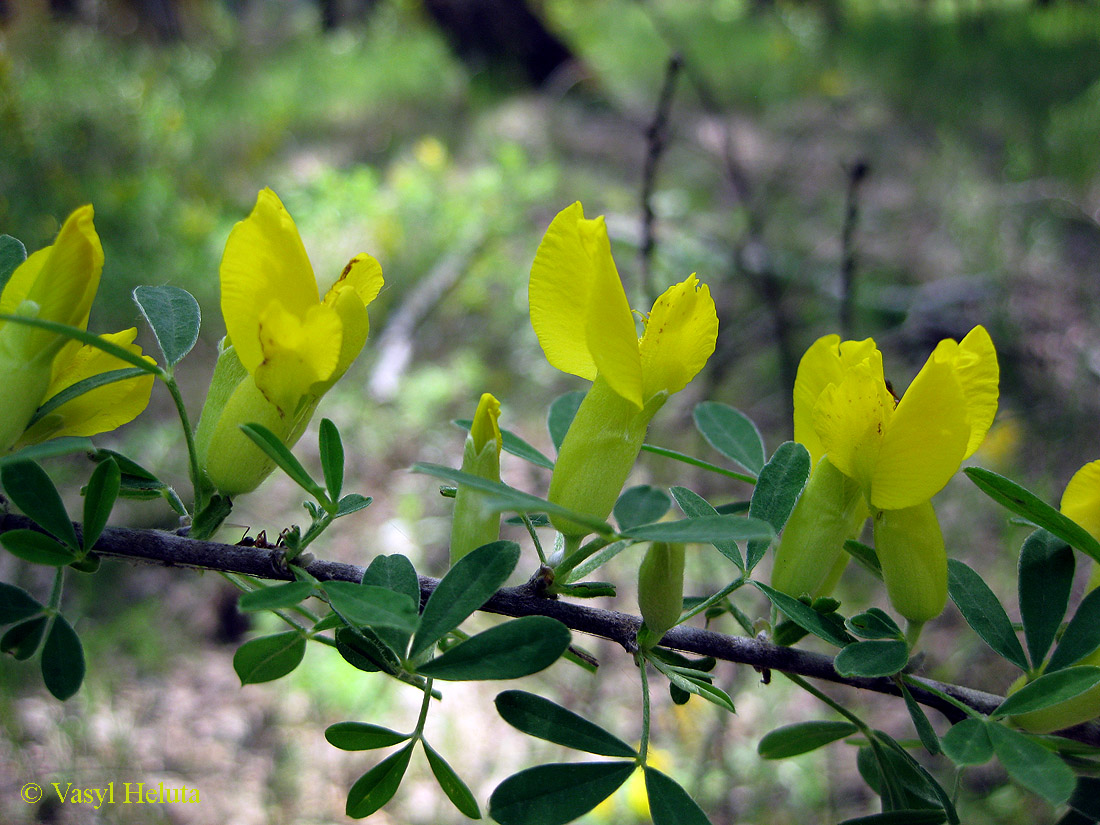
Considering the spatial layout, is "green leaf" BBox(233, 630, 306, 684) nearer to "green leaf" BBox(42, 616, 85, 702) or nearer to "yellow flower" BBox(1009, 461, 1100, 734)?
"green leaf" BBox(42, 616, 85, 702)

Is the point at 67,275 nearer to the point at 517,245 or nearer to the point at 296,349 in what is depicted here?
the point at 296,349

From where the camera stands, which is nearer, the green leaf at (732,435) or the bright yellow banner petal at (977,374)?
the bright yellow banner petal at (977,374)

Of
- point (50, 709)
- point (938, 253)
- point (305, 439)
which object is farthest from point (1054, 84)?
point (50, 709)

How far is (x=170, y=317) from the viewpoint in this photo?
1.19 feet

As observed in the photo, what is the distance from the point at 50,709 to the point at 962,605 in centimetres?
165

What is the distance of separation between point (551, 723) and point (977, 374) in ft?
0.86

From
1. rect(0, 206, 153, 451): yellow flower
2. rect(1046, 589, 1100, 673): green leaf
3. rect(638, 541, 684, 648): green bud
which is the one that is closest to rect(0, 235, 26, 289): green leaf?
rect(0, 206, 153, 451): yellow flower

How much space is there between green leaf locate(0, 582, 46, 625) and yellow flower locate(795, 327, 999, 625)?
1.28 feet

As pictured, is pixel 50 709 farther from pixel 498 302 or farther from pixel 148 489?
pixel 498 302

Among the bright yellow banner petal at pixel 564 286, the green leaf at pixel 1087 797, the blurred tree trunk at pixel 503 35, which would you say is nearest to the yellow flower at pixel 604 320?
the bright yellow banner petal at pixel 564 286

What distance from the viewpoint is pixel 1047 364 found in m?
1.82

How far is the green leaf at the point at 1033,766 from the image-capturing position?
0.25 m

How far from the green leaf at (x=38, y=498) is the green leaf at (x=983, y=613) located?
1.40 ft

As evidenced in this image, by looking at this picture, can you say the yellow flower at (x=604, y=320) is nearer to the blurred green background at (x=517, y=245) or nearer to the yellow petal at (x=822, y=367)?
the yellow petal at (x=822, y=367)
